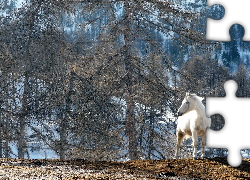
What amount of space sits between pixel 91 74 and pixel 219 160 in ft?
20.9

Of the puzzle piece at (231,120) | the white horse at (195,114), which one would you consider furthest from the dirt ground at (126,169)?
the puzzle piece at (231,120)

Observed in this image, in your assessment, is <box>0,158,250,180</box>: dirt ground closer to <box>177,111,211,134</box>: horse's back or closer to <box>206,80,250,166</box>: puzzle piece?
<box>177,111,211,134</box>: horse's back

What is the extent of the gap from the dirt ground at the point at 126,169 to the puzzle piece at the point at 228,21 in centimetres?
252

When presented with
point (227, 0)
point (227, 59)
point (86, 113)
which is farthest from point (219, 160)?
point (227, 59)

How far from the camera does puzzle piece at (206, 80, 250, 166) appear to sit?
470cm

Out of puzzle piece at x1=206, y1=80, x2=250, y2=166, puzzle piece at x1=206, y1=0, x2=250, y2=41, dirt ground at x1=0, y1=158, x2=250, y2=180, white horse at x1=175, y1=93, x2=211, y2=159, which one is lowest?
dirt ground at x1=0, y1=158, x2=250, y2=180

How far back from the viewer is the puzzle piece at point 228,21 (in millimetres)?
4723

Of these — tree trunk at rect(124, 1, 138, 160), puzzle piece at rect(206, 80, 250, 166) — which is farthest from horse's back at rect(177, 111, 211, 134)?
tree trunk at rect(124, 1, 138, 160)

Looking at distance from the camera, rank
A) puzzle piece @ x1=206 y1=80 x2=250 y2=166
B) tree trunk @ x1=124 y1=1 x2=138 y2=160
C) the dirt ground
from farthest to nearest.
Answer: tree trunk @ x1=124 y1=1 x2=138 y2=160
the dirt ground
puzzle piece @ x1=206 y1=80 x2=250 y2=166

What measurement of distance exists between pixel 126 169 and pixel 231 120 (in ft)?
9.37

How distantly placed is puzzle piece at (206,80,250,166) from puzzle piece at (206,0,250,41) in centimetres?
60

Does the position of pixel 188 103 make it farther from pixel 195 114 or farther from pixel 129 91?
pixel 129 91

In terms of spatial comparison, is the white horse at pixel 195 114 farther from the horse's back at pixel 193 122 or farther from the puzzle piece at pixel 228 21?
the puzzle piece at pixel 228 21

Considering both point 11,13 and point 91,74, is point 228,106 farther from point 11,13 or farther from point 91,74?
point 11,13
